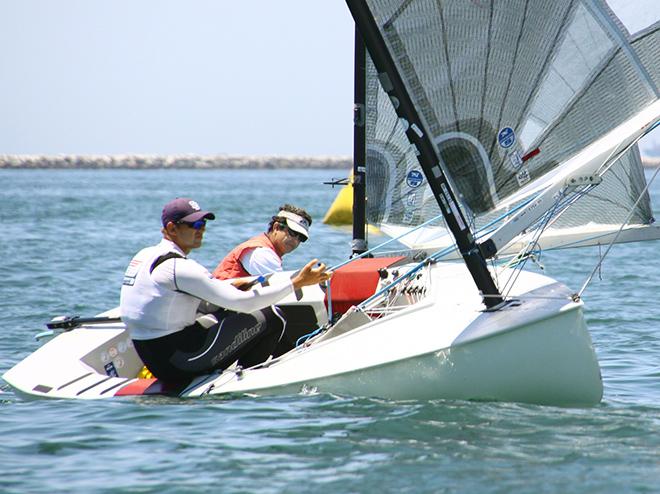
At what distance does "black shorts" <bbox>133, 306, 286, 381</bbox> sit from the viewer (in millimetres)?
5277

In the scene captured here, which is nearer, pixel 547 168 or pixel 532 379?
pixel 532 379

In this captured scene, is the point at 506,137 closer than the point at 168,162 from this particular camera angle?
Yes

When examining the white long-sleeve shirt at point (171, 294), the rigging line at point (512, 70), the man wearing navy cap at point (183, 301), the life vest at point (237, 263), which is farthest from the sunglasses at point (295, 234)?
the rigging line at point (512, 70)

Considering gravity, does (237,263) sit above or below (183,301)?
above

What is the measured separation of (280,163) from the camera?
343 ft

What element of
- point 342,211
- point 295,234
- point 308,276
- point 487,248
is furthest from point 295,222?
point 342,211

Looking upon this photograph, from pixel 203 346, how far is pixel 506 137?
5.62ft

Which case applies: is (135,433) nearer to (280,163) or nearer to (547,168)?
(547,168)

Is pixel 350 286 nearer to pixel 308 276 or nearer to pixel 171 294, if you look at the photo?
pixel 308 276

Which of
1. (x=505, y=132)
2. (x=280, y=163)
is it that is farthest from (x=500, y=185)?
(x=280, y=163)

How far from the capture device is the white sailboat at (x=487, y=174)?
4.95m

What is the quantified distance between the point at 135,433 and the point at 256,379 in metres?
0.71

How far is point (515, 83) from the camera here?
5277 millimetres

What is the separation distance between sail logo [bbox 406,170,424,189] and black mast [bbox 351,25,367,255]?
0.33m
